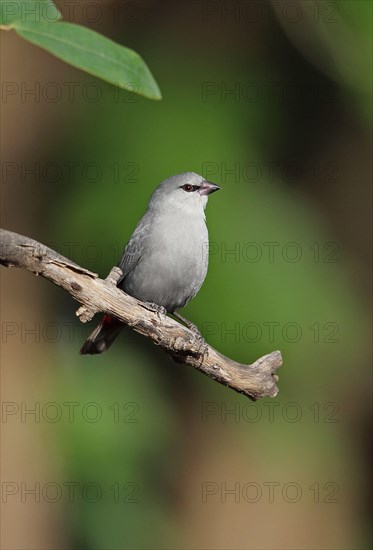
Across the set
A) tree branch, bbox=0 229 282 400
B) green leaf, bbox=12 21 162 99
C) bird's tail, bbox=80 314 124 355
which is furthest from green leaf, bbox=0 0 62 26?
bird's tail, bbox=80 314 124 355

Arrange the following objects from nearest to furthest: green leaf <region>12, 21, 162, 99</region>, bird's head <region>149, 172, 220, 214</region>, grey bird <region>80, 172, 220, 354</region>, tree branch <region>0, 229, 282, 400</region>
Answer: green leaf <region>12, 21, 162, 99</region> < tree branch <region>0, 229, 282, 400</region> < grey bird <region>80, 172, 220, 354</region> < bird's head <region>149, 172, 220, 214</region>

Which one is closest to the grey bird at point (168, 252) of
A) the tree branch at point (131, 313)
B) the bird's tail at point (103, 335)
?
the bird's tail at point (103, 335)

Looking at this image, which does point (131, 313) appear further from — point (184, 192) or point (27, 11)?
point (27, 11)

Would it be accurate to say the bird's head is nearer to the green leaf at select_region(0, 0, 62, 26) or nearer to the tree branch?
the tree branch

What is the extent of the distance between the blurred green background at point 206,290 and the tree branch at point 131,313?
1089 mm

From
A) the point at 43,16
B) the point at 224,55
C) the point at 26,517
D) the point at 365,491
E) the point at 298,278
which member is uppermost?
the point at 224,55

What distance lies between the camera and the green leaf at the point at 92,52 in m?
1.02

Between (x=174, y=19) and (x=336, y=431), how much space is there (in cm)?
251

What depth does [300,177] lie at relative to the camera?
440 cm

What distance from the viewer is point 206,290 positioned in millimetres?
3988

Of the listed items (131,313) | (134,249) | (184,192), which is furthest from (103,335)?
(131,313)

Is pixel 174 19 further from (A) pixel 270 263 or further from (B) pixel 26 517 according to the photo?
(B) pixel 26 517

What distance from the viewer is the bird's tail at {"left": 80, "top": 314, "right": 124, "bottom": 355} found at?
353 centimetres

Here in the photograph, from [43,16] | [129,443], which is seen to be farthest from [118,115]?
[43,16]
